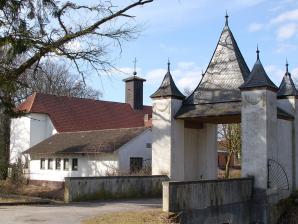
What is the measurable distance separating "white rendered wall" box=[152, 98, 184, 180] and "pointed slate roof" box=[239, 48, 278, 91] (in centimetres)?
369

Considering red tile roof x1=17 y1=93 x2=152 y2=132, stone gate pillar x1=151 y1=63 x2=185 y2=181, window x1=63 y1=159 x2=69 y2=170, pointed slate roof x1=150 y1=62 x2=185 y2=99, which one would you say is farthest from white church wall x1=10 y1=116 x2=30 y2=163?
stone gate pillar x1=151 y1=63 x2=185 y2=181

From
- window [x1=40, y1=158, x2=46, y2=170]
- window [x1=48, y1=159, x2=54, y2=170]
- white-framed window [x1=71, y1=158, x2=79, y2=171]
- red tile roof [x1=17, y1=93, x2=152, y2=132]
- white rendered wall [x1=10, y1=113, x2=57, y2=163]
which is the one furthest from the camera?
red tile roof [x1=17, y1=93, x2=152, y2=132]

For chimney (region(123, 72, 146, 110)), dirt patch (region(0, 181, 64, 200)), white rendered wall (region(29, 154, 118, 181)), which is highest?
chimney (region(123, 72, 146, 110))

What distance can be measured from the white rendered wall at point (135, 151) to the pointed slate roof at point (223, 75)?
944 centimetres

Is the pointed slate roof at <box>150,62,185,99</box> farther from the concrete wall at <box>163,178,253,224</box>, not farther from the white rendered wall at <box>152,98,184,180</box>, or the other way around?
the concrete wall at <box>163,178,253,224</box>

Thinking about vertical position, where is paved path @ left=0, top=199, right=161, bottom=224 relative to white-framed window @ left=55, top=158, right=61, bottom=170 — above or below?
below

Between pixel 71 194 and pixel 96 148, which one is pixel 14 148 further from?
pixel 71 194

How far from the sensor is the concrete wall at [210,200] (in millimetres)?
14836

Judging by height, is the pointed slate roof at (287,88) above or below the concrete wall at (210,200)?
above

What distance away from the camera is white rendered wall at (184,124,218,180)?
24502 mm

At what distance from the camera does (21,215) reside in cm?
1467

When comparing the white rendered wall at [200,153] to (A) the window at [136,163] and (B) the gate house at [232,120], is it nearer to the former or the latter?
(B) the gate house at [232,120]

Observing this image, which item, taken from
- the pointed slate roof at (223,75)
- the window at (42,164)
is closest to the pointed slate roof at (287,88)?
the pointed slate roof at (223,75)

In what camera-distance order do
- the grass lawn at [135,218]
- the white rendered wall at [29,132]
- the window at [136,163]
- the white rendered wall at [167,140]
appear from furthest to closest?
the white rendered wall at [29,132]
the window at [136,163]
the white rendered wall at [167,140]
the grass lawn at [135,218]
